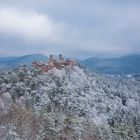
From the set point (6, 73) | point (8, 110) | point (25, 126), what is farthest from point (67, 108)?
point (25, 126)

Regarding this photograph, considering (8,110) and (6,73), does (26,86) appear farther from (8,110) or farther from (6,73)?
(8,110)

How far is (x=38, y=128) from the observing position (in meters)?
106

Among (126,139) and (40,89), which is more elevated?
(40,89)

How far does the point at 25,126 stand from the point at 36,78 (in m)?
101

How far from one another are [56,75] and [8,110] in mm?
89889

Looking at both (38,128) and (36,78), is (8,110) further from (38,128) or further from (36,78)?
(36,78)

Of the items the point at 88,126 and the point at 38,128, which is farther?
the point at 88,126

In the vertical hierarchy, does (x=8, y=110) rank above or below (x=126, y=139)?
above

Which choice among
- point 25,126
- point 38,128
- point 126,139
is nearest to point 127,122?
point 126,139

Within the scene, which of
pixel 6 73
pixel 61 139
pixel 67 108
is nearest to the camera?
pixel 61 139

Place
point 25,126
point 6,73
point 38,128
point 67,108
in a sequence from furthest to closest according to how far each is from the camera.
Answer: point 6,73
point 67,108
point 38,128
point 25,126

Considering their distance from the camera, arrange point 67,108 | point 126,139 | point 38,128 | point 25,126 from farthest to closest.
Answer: point 67,108, point 126,139, point 38,128, point 25,126

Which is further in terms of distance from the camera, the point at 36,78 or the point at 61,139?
the point at 36,78

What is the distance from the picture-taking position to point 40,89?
584 ft
